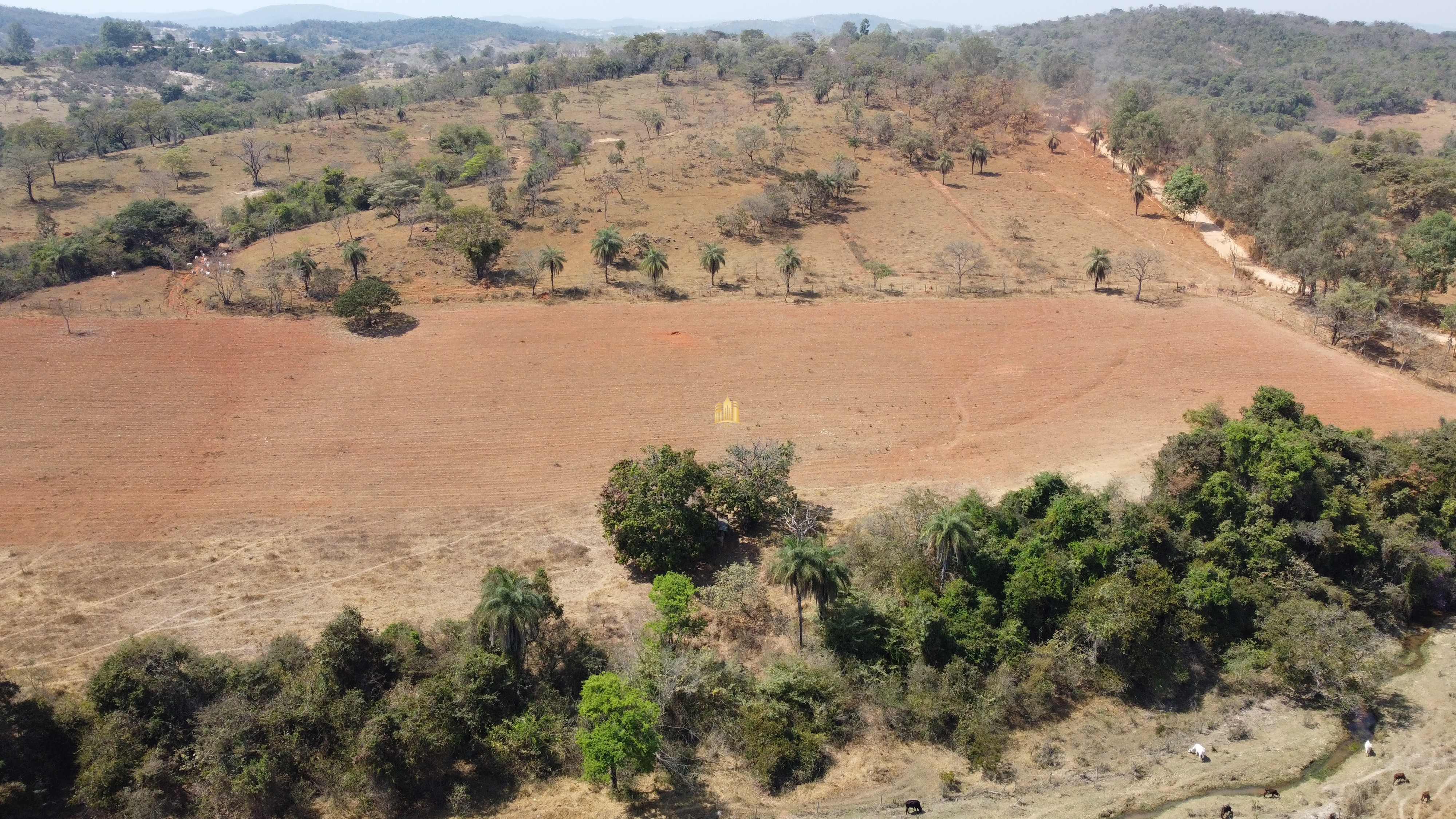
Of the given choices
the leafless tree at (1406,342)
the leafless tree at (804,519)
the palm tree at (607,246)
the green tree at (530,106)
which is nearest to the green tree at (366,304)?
the palm tree at (607,246)

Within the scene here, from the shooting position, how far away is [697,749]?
2848cm

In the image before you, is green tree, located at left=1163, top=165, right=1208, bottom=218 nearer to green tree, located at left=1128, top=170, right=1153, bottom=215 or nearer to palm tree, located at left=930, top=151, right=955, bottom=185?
green tree, located at left=1128, top=170, right=1153, bottom=215

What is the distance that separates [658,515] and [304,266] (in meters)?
37.3

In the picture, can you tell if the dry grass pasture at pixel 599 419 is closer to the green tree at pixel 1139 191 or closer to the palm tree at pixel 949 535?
the green tree at pixel 1139 191

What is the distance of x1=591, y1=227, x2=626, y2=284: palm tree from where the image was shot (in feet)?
198

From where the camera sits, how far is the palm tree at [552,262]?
57500mm

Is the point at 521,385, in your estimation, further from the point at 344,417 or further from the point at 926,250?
the point at 926,250

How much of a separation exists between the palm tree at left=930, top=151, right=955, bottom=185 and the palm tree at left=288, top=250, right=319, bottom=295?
58.1 meters

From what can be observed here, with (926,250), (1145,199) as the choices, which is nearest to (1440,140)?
(1145,199)

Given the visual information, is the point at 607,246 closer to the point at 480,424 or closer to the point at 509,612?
the point at 480,424

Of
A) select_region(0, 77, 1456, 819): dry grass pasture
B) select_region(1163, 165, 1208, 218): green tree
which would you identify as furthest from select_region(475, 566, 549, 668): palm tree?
select_region(1163, 165, 1208, 218): green tree

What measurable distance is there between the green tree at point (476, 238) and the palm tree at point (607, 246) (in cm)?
716

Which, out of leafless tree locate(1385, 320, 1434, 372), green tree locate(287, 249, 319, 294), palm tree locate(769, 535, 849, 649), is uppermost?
leafless tree locate(1385, 320, 1434, 372)

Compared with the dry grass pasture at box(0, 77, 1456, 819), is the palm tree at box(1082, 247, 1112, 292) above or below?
above
